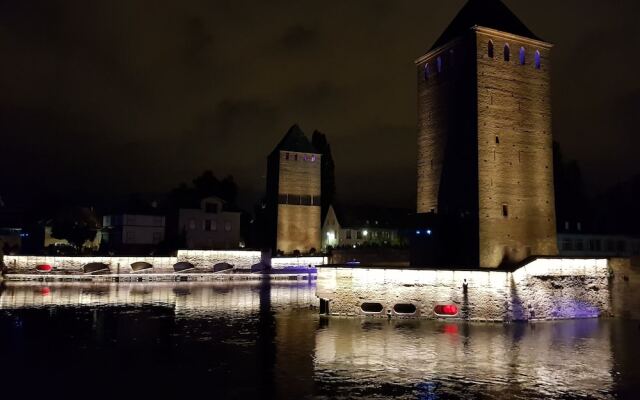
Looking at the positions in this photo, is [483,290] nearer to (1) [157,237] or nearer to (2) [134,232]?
(1) [157,237]

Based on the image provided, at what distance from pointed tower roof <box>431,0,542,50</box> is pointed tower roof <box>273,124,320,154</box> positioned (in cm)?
2515

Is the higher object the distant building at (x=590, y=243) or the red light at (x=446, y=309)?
the distant building at (x=590, y=243)

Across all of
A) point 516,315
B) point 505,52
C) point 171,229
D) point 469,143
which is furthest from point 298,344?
point 171,229

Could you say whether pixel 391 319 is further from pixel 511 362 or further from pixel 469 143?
pixel 469 143

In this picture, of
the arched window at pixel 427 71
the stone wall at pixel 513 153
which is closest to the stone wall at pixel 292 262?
the arched window at pixel 427 71

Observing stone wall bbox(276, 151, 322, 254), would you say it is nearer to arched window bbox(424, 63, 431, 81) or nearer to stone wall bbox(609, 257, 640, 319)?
arched window bbox(424, 63, 431, 81)

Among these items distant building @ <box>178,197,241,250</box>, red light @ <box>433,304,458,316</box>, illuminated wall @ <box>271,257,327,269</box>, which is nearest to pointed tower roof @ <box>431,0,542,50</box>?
red light @ <box>433,304,458,316</box>

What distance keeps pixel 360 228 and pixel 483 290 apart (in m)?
35.0

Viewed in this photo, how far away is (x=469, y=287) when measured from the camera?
70.1ft

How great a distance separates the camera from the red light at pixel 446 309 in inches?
844

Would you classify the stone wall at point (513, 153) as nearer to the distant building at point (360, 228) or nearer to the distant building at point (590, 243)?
the distant building at point (590, 243)

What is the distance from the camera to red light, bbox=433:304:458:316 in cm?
2144

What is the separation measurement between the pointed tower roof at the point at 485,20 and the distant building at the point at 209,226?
92.4 feet

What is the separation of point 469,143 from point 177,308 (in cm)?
1642
